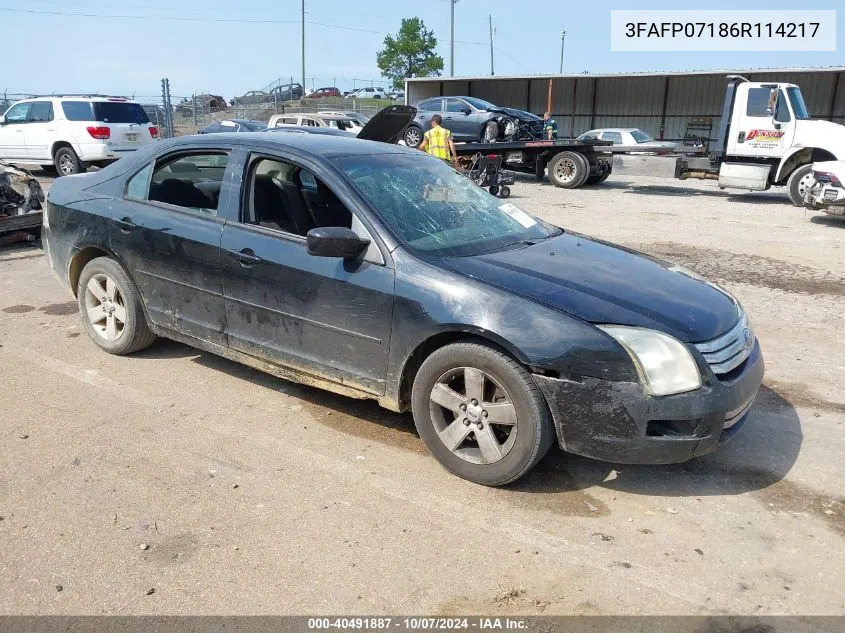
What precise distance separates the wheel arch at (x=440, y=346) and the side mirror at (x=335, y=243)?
0.61m

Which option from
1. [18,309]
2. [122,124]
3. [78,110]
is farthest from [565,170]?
[18,309]

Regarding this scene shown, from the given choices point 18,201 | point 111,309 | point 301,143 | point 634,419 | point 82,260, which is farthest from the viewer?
point 18,201

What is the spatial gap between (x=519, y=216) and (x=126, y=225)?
2.61 meters

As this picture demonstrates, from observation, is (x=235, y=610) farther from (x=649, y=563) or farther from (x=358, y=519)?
(x=649, y=563)

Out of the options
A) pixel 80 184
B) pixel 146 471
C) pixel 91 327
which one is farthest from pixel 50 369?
pixel 146 471

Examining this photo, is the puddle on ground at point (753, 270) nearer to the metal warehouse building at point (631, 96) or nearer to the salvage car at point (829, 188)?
the salvage car at point (829, 188)

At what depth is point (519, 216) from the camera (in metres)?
4.66

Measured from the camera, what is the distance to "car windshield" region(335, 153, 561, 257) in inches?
151

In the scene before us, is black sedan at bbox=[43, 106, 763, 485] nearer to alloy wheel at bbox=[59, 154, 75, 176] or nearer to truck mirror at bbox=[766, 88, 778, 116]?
alloy wheel at bbox=[59, 154, 75, 176]

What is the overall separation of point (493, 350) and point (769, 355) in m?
3.18

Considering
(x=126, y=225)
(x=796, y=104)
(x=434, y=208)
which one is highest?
(x=796, y=104)

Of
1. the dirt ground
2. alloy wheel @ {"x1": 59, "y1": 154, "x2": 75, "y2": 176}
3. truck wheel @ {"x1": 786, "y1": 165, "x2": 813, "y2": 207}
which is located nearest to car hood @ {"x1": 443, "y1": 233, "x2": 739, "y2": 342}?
the dirt ground

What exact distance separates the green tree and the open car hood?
64.3 m

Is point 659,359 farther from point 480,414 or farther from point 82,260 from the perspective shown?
point 82,260
